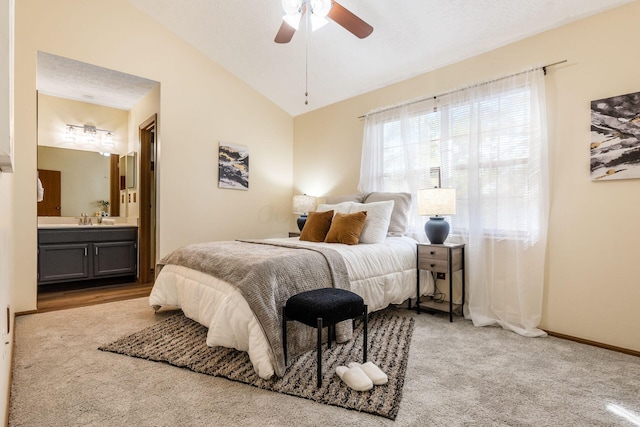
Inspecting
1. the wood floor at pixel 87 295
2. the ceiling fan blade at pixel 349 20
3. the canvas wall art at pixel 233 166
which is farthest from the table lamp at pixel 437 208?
the wood floor at pixel 87 295

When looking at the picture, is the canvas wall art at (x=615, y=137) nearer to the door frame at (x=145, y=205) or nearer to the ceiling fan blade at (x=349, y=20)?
the ceiling fan blade at (x=349, y=20)

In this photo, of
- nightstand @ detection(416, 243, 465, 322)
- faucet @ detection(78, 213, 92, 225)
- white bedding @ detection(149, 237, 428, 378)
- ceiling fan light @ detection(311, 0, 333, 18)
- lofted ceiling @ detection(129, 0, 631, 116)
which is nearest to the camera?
white bedding @ detection(149, 237, 428, 378)

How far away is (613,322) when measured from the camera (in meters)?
2.46

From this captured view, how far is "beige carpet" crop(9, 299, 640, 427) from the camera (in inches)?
62.6

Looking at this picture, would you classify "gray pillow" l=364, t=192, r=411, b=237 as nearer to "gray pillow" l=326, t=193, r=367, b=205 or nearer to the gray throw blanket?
"gray pillow" l=326, t=193, r=367, b=205

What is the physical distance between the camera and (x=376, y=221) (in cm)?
333

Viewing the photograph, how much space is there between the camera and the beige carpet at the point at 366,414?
1.59m

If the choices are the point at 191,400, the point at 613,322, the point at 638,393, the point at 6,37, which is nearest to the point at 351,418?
the point at 191,400

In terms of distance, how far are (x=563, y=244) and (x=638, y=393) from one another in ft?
3.80

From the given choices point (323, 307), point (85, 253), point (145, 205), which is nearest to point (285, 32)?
point (323, 307)

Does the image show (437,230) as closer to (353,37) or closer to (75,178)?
(353,37)

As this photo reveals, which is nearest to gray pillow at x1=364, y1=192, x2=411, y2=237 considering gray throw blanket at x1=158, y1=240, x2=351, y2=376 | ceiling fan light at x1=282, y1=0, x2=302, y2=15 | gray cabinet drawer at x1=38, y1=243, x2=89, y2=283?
gray throw blanket at x1=158, y1=240, x2=351, y2=376

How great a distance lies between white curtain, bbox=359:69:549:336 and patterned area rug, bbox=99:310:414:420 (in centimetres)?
88

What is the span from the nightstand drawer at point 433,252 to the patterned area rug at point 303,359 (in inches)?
25.8
